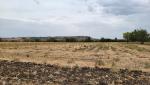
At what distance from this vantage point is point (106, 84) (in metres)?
20.0

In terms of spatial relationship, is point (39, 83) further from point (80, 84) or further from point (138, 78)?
point (138, 78)

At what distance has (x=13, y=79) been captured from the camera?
2095cm

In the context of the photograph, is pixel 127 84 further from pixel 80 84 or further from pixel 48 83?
pixel 48 83

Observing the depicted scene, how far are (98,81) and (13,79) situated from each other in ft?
15.1

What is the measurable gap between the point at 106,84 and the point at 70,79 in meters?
2.45

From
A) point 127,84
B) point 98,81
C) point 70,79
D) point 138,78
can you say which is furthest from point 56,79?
point 138,78

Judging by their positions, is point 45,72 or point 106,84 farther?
point 45,72

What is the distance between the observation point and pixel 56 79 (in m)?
21.3

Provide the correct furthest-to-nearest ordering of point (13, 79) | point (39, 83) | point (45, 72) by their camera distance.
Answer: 1. point (45, 72)
2. point (13, 79)
3. point (39, 83)

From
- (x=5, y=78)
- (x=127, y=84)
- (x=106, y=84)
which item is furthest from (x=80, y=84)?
(x=5, y=78)

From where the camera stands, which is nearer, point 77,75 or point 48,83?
point 48,83

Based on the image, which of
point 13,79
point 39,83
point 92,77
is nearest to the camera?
point 39,83

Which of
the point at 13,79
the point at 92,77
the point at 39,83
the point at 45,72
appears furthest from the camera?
the point at 45,72

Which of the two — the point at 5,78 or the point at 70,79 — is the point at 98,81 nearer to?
the point at 70,79
